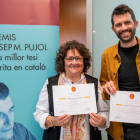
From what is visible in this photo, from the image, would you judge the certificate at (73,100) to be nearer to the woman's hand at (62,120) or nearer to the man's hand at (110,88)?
the woman's hand at (62,120)

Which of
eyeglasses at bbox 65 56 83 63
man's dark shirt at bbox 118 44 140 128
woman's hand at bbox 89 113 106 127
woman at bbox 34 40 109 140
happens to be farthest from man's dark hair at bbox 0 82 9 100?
man's dark shirt at bbox 118 44 140 128

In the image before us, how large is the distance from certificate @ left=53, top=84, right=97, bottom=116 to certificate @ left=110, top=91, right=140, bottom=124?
172 millimetres

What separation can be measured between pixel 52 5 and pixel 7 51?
0.69 meters

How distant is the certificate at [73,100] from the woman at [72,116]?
0.07 metres

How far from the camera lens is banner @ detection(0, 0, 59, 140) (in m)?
1.66

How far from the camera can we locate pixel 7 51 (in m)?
1.68

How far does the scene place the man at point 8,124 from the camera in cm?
163

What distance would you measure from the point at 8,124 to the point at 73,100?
816 mm

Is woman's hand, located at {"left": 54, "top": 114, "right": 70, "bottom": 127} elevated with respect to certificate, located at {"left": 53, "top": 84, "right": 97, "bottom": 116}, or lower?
lower

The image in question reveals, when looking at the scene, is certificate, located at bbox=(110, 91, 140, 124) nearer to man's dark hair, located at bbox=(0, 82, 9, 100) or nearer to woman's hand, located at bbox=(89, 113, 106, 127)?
woman's hand, located at bbox=(89, 113, 106, 127)

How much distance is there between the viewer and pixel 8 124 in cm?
167

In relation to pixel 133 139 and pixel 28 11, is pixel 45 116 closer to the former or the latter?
pixel 133 139

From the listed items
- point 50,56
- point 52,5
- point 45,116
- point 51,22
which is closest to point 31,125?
point 45,116

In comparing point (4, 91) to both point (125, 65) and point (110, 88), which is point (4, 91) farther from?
point (125, 65)
